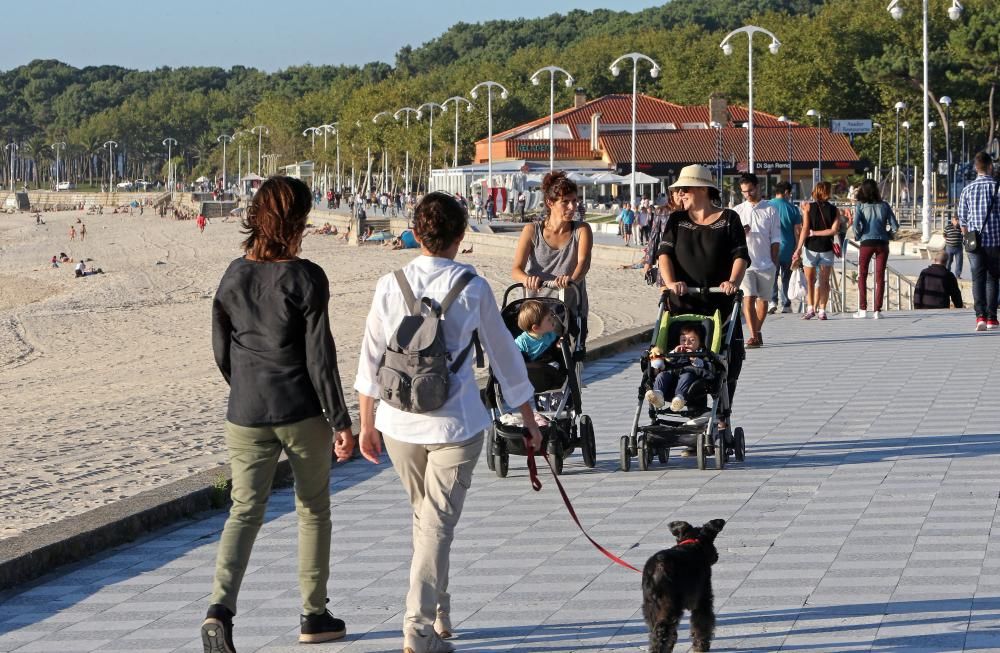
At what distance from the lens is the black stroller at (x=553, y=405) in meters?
8.65

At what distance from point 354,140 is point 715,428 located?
114m

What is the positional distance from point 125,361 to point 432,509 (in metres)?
21.7

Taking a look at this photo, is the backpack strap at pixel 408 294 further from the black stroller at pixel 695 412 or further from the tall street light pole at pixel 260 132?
the tall street light pole at pixel 260 132

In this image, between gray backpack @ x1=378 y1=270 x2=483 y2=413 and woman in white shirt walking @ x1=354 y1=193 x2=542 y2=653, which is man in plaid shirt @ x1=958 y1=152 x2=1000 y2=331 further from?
gray backpack @ x1=378 y1=270 x2=483 y2=413

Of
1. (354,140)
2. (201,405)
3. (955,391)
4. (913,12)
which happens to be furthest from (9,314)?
(354,140)

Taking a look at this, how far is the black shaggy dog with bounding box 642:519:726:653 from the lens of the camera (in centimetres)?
480

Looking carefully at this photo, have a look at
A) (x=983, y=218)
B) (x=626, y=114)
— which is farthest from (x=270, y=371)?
(x=626, y=114)

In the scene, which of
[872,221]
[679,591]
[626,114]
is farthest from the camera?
[626,114]

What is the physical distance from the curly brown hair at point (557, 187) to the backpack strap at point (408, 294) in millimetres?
3914

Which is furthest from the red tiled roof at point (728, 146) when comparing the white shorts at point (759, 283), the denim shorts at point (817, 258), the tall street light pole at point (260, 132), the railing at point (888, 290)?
the tall street light pole at point (260, 132)

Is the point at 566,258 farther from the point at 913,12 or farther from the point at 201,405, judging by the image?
the point at 913,12

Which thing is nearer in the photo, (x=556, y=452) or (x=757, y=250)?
(x=556, y=452)

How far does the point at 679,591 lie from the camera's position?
190 inches

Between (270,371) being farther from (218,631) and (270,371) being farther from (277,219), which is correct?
(218,631)
